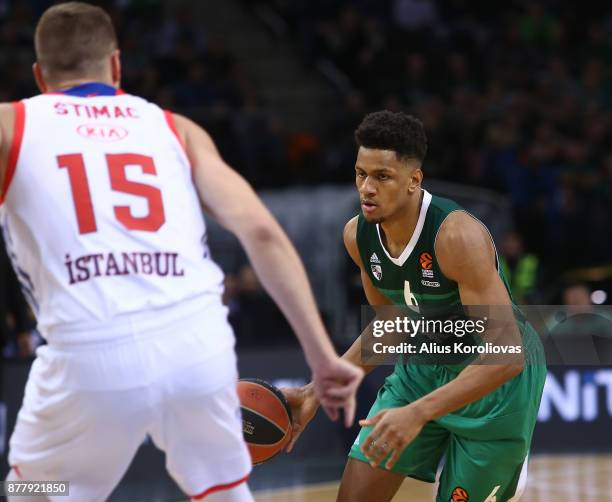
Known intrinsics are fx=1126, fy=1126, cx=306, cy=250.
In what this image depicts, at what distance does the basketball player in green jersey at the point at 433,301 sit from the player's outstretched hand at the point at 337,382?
46.7 inches

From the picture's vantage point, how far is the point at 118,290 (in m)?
2.87

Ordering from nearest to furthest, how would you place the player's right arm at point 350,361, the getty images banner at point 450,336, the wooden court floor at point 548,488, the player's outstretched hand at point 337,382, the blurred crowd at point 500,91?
the player's outstretched hand at point 337,382, the getty images banner at point 450,336, the player's right arm at point 350,361, the wooden court floor at point 548,488, the blurred crowd at point 500,91

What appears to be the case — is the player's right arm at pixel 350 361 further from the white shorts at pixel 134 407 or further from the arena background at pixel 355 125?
the arena background at pixel 355 125

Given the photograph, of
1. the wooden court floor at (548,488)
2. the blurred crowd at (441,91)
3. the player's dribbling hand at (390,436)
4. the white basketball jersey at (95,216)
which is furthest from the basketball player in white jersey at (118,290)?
the blurred crowd at (441,91)

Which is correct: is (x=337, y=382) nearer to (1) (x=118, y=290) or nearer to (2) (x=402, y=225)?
(1) (x=118, y=290)

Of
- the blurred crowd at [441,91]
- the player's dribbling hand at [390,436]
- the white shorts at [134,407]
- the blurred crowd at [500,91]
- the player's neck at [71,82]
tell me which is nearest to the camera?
the white shorts at [134,407]

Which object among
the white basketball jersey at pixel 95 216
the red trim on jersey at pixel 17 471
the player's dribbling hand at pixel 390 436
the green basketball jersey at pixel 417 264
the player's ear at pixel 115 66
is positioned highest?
the player's ear at pixel 115 66

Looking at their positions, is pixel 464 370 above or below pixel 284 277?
below

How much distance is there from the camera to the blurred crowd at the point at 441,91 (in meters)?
11.1

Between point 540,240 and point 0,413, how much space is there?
5.82 m

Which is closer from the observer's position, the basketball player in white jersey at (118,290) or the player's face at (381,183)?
the basketball player in white jersey at (118,290)

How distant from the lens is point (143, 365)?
2816 mm

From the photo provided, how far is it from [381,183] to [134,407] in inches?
67.4

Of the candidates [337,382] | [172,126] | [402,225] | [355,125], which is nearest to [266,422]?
[402,225]
